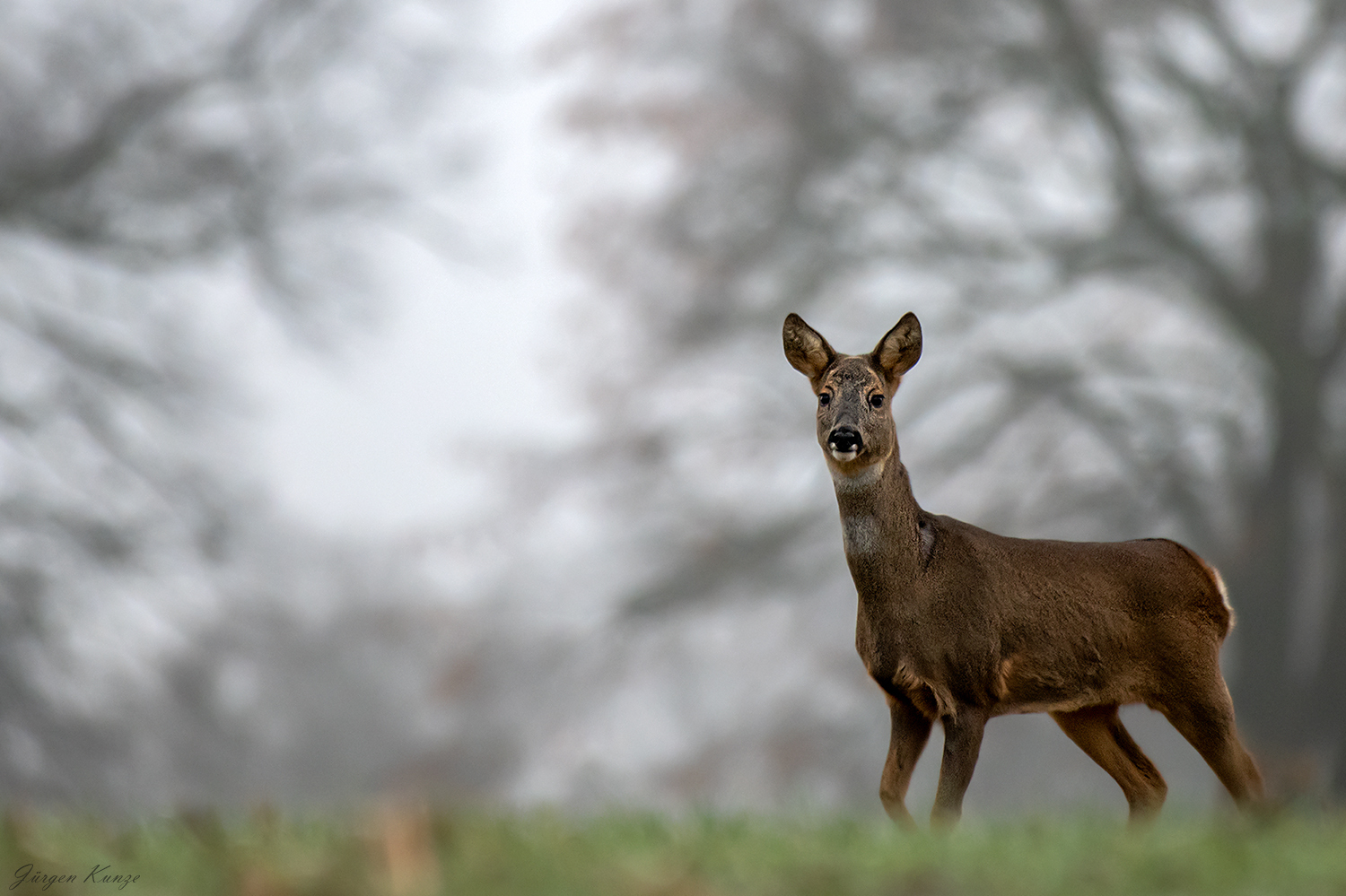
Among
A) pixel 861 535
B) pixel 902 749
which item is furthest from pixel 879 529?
pixel 902 749

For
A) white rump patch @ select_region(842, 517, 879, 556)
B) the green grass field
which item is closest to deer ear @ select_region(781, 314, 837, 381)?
white rump patch @ select_region(842, 517, 879, 556)

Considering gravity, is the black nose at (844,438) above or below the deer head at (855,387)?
below

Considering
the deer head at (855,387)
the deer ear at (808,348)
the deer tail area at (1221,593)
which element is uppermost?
the deer ear at (808,348)

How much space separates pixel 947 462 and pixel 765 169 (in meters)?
3.64

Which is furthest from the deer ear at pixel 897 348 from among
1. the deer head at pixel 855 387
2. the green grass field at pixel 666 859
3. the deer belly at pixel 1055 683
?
the green grass field at pixel 666 859

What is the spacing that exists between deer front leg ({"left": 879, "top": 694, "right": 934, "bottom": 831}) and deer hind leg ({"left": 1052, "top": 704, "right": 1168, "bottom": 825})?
1.93 feet

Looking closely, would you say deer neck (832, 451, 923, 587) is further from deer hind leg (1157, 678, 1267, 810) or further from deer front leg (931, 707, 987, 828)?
deer hind leg (1157, 678, 1267, 810)

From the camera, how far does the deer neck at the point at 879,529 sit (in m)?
4.82

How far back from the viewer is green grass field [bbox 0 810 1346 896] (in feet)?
9.00

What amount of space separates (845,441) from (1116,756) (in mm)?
1490

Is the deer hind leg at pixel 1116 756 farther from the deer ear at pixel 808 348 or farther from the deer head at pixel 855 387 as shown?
the deer ear at pixel 808 348

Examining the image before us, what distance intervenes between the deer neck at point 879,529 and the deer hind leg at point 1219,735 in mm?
990
